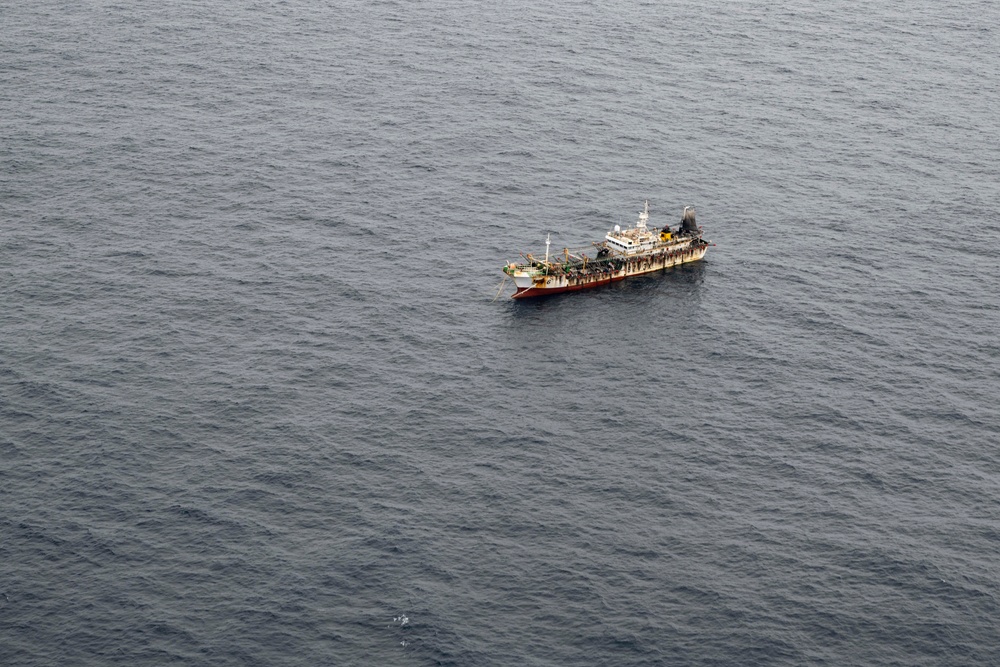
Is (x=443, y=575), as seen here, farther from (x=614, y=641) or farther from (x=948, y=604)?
(x=948, y=604)

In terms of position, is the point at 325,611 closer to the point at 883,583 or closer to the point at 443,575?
the point at 443,575

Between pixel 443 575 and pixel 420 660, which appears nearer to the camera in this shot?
pixel 420 660

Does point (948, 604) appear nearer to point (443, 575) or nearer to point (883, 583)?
point (883, 583)

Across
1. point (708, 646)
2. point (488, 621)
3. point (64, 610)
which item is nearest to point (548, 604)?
point (488, 621)

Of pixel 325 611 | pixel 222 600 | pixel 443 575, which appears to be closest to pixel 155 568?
pixel 222 600

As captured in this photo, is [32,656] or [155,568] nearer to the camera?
[32,656]

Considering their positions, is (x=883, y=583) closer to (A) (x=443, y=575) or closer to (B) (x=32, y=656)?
(A) (x=443, y=575)

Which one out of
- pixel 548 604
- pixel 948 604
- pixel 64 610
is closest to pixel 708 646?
pixel 548 604
